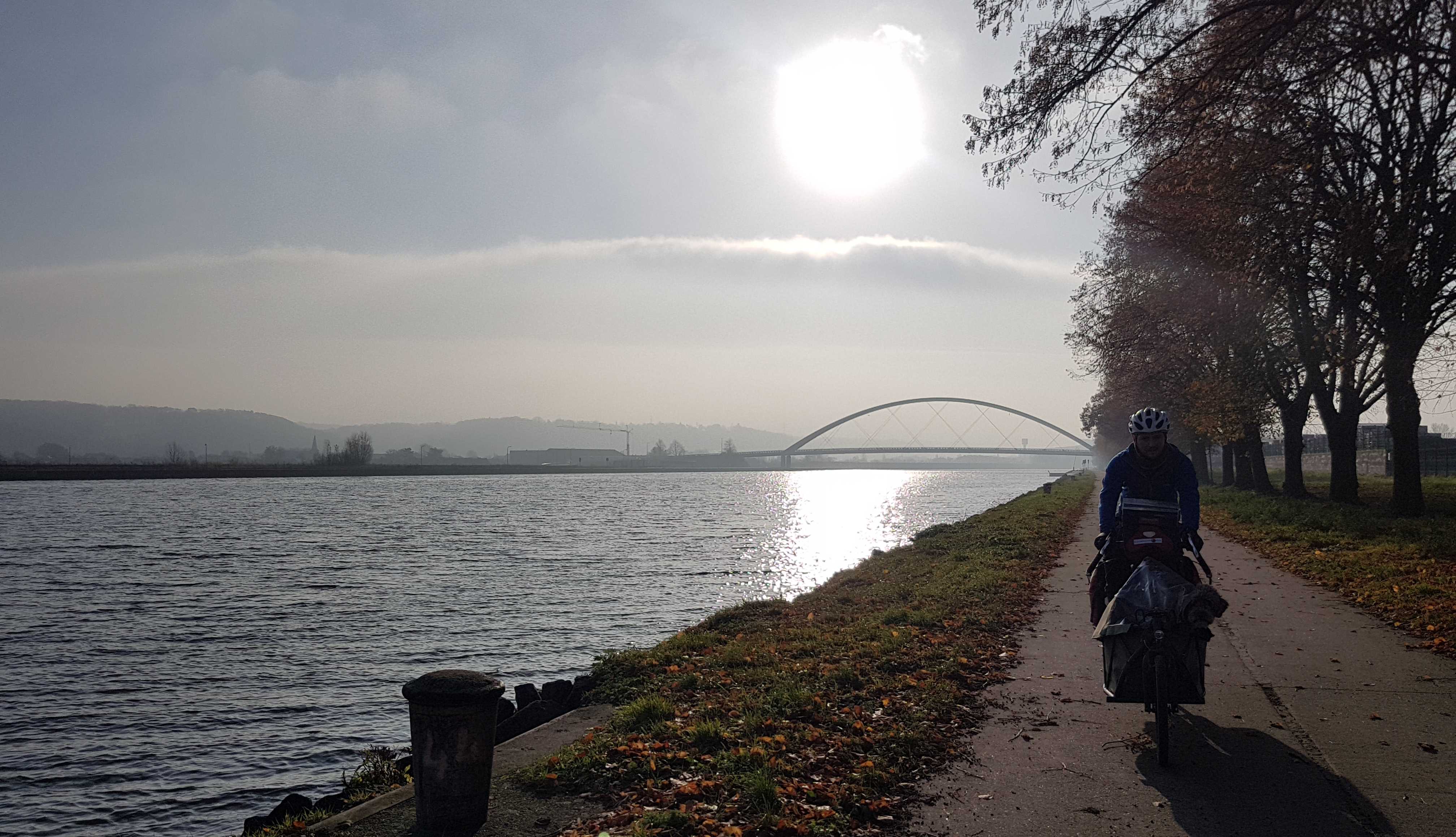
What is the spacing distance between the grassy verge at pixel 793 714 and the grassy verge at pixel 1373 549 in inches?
174

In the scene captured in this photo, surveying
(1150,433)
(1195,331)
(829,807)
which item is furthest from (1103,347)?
(829,807)

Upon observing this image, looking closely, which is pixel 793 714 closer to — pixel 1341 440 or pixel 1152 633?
pixel 1152 633

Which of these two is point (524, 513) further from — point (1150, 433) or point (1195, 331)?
point (1150, 433)

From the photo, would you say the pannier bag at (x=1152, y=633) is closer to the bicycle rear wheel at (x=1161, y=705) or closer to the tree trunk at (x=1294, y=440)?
the bicycle rear wheel at (x=1161, y=705)

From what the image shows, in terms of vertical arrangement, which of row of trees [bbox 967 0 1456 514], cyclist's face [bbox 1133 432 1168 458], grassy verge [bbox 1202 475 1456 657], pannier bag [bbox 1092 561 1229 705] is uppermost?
row of trees [bbox 967 0 1456 514]

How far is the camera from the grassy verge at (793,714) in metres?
5.82

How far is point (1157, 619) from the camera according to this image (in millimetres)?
6590

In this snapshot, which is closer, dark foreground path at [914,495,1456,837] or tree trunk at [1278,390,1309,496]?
dark foreground path at [914,495,1456,837]

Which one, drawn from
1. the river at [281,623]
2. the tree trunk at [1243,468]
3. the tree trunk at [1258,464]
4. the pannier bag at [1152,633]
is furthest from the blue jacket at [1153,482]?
the tree trunk at [1243,468]

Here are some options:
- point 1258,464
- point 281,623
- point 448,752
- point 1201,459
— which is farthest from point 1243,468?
point 448,752

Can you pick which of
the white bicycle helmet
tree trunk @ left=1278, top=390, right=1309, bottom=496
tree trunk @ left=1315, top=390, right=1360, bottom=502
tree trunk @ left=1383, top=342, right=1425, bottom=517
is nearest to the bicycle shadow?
the white bicycle helmet

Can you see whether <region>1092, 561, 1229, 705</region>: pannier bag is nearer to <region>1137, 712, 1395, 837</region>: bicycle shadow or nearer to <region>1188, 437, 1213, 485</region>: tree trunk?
<region>1137, 712, 1395, 837</region>: bicycle shadow

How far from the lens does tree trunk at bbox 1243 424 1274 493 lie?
117ft

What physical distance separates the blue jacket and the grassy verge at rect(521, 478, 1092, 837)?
2062 mm
